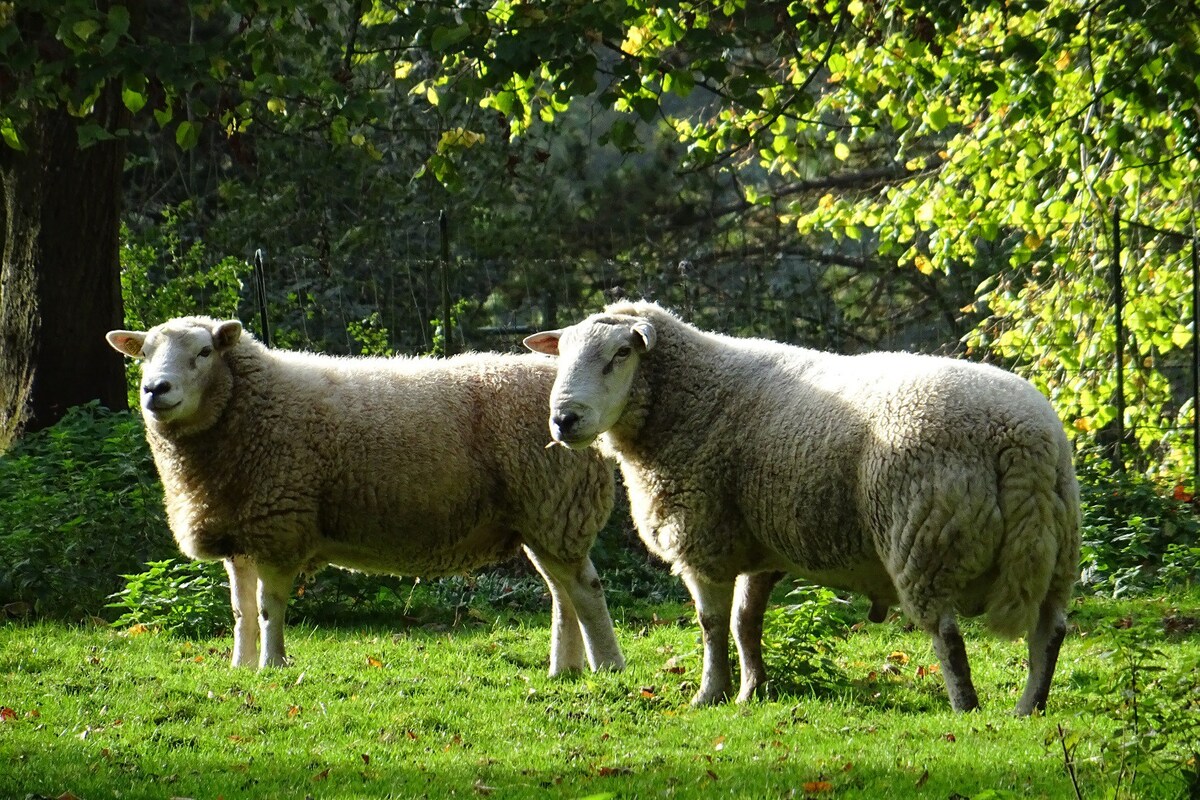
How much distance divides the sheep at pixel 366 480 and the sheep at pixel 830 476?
595 millimetres

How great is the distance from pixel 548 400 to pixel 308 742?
2.47 m

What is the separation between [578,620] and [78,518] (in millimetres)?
3833

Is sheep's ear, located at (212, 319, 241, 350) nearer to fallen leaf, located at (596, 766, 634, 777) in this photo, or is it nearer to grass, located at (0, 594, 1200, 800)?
grass, located at (0, 594, 1200, 800)

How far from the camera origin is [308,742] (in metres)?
5.59

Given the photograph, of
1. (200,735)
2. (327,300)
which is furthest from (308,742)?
(327,300)

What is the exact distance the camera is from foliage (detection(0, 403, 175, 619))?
29.5 ft

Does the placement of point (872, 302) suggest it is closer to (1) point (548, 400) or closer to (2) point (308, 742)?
(1) point (548, 400)

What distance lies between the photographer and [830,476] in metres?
5.93

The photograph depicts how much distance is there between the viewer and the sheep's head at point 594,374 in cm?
628

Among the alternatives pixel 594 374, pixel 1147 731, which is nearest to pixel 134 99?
pixel 594 374

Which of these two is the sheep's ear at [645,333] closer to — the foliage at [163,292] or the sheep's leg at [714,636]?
the sheep's leg at [714,636]

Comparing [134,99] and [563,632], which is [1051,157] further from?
[134,99]

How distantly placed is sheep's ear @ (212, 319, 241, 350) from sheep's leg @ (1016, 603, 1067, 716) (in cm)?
435

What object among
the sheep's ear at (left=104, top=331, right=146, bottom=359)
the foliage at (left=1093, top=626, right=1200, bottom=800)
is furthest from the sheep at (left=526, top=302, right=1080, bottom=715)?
the sheep's ear at (left=104, top=331, right=146, bottom=359)
